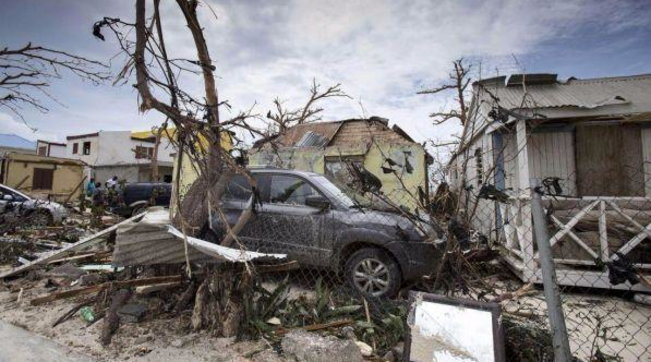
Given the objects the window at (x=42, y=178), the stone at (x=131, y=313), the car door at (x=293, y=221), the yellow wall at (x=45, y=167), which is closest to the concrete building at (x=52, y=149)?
the yellow wall at (x=45, y=167)

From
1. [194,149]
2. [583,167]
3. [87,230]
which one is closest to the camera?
[194,149]

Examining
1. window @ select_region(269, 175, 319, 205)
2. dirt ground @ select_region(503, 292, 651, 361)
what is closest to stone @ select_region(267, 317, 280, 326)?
window @ select_region(269, 175, 319, 205)

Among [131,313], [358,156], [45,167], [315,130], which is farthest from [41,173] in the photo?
[131,313]

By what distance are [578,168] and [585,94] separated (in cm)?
155

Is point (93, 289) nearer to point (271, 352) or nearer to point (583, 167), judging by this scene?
point (271, 352)

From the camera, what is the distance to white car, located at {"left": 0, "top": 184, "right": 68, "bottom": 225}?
9766 mm

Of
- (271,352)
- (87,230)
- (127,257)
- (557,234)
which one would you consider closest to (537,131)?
(557,234)

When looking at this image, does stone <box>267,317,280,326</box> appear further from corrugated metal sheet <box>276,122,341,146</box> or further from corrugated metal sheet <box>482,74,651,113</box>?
corrugated metal sheet <box>276,122,341,146</box>

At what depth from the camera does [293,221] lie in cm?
512

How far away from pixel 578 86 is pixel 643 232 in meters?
4.31

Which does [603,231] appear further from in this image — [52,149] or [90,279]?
[52,149]

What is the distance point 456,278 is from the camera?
302 centimetres

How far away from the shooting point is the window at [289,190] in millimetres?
5277

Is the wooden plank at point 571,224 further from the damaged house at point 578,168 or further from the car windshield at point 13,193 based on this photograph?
the car windshield at point 13,193
